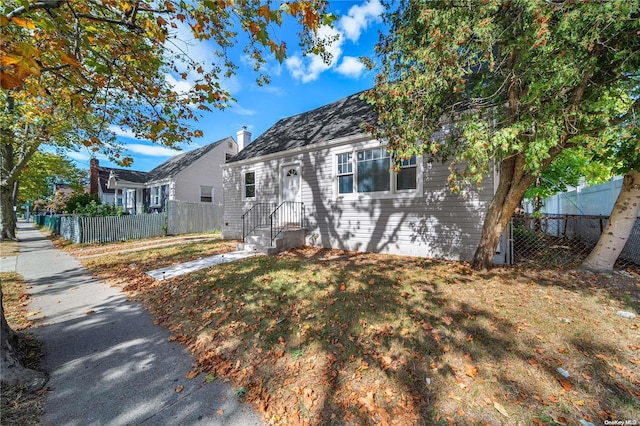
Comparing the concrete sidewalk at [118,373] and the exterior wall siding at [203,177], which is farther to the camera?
the exterior wall siding at [203,177]

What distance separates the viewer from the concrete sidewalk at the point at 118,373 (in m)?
2.28

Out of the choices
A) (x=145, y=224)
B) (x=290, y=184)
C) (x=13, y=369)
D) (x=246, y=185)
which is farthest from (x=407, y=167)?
(x=145, y=224)

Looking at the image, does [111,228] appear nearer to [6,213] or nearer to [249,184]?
[6,213]

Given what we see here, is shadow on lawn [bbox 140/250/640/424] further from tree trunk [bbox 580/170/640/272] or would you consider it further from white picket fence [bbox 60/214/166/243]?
white picket fence [bbox 60/214/166/243]

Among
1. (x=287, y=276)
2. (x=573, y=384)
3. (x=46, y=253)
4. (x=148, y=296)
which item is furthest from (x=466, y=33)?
(x=46, y=253)

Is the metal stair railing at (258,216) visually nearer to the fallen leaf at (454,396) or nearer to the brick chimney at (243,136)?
the brick chimney at (243,136)

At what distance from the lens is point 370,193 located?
8.17m

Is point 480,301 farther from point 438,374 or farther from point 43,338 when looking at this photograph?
point 43,338

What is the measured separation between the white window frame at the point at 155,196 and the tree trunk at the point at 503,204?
72.1ft

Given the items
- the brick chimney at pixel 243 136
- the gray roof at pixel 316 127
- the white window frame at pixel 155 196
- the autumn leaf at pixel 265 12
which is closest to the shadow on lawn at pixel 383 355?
the autumn leaf at pixel 265 12

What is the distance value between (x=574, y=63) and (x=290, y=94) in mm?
10211

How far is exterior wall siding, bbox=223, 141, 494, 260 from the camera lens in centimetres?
657

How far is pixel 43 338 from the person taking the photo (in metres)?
3.61

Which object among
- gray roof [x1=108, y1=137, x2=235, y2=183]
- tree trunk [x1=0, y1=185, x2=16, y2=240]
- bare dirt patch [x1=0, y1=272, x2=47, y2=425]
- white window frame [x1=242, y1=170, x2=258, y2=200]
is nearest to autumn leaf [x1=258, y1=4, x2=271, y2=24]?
bare dirt patch [x1=0, y1=272, x2=47, y2=425]
